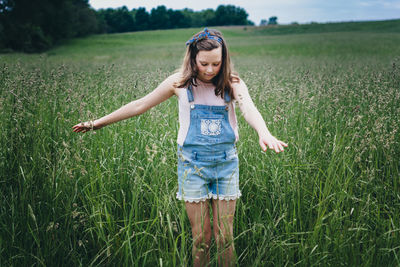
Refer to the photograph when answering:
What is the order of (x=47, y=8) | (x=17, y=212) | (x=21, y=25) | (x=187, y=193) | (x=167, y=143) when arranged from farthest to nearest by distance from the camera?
(x=47, y=8)
(x=21, y=25)
(x=167, y=143)
(x=17, y=212)
(x=187, y=193)

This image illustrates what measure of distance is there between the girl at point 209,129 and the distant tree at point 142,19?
292ft

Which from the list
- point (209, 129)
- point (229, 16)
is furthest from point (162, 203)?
point (229, 16)

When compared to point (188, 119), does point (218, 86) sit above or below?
above

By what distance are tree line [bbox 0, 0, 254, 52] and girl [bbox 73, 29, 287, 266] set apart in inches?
247

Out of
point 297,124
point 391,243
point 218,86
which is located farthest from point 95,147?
point 391,243

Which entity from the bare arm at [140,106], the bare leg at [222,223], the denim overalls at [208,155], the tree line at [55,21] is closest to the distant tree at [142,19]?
the tree line at [55,21]

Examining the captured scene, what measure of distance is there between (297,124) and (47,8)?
44888mm

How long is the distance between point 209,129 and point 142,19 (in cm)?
9097

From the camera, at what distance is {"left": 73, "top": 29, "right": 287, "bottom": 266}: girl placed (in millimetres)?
1801

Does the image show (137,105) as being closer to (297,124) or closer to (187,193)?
(187,193)

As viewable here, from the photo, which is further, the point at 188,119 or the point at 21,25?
the point at 21,25

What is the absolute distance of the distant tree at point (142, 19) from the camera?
84.4 meters

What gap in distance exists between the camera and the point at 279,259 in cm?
180

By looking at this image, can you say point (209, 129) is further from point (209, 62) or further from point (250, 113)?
point (209, 62)
